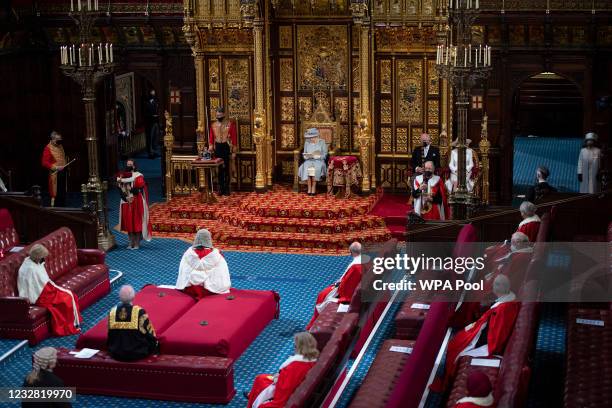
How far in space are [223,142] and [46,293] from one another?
23.3 ft

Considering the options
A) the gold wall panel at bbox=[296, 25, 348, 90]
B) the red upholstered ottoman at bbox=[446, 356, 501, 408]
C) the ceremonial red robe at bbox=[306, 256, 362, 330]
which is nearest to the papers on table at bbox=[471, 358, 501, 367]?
the red upholstered ottoman at bbox=[446, 356, 501, 408]

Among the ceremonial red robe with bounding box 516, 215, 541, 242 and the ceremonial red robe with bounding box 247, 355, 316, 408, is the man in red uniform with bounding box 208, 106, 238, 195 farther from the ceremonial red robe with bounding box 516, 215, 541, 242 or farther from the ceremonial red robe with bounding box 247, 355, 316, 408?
the ceremonial red robe with bounding box 247, 355, 316, 408

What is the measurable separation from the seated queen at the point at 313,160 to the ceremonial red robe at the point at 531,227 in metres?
5.87

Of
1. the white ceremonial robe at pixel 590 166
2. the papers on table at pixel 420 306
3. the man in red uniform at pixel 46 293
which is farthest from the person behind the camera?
the white ceremonial robe at pixel 590 166

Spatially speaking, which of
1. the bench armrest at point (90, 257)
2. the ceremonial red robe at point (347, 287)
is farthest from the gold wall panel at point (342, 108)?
the ceremonial red robe at point (347, 287)

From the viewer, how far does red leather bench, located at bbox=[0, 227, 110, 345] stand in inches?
534

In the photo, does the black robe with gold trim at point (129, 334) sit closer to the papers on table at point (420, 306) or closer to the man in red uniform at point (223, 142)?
the papers on table at point (420, 306)

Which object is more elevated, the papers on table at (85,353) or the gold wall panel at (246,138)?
the gold wall panel at (246,138)

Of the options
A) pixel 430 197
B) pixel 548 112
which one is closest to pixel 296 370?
pixel 430 197

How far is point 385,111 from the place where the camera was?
20531mm

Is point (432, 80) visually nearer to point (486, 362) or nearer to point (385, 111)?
point (385, 111)

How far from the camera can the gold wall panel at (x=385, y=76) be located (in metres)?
20.3

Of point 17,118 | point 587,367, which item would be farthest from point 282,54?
point 587,367

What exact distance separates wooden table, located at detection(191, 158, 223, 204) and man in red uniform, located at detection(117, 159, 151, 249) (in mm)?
2014
